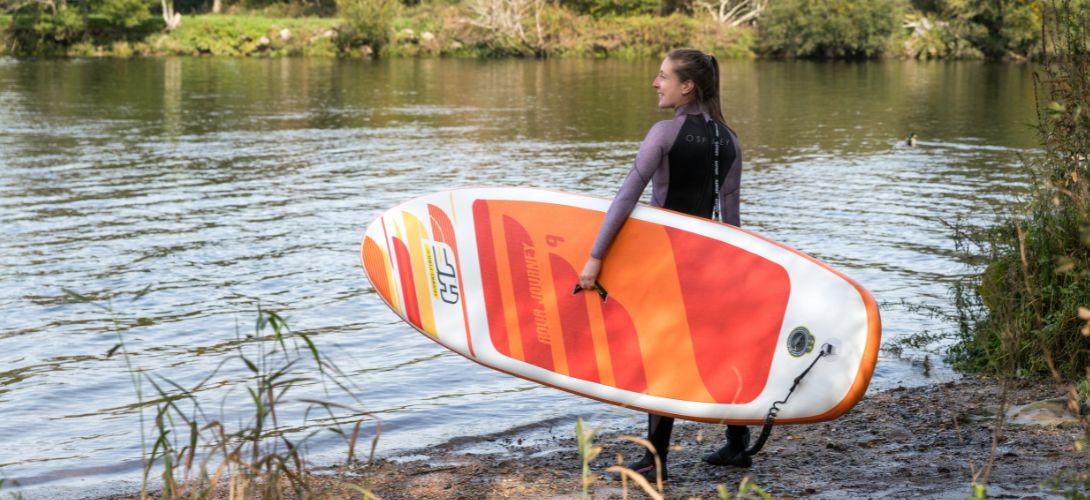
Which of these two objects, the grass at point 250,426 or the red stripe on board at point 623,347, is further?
the red stripe on board at point 623,347

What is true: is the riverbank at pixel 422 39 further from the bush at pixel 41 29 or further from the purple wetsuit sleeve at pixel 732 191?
the purple wetsuit sleeve at pixel 732 191

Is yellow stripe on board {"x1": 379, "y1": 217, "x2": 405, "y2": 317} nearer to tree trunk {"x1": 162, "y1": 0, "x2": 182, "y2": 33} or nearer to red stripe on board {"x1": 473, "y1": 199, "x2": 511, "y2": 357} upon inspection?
red stripe on board {"x1": 473, "y1": 199, "x2": 511, "y2": 357}

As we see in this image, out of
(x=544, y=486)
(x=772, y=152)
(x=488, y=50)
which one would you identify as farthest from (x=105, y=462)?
(x=488, y=50)

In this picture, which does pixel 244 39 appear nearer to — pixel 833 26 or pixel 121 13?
pixel 121 13

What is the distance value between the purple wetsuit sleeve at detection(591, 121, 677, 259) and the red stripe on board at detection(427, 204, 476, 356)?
962mm

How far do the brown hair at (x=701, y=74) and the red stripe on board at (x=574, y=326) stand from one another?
41.5 inches

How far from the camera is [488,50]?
169 feet

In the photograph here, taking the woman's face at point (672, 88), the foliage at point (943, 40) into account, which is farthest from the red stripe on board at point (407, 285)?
the foliage at point (943, 40)

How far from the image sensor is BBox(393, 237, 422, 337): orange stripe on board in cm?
569

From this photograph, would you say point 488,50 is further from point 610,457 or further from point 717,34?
point 610,457

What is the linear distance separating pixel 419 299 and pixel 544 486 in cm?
169

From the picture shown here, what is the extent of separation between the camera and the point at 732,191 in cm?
454

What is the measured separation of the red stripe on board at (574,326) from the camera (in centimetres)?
488

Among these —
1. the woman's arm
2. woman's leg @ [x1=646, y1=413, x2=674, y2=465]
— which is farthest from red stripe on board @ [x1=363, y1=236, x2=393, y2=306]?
woman's leg @ [x1=646, y1=413, x2=674, y2=465]
